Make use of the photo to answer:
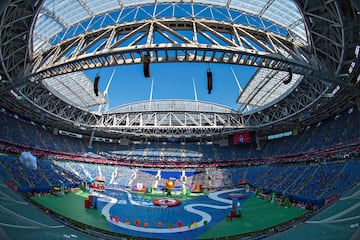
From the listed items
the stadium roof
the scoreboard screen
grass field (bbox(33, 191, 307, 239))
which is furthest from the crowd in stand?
the stadium roof

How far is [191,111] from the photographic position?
44.4 meters

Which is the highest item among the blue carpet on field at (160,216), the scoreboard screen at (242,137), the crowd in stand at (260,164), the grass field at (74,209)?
the scoreboard screen at (242,137)

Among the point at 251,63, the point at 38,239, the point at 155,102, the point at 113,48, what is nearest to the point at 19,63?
the point at 113,48

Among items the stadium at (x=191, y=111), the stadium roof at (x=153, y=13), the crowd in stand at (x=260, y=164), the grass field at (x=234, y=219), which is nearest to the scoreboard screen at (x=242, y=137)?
the stadium at (x=191, y=111)

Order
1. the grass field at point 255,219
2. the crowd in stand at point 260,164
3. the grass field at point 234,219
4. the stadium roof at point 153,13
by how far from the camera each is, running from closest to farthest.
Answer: the grass field at point 255,219 → the grass field at point 234,219 → the stadium roof at point 153,13 → the crowd in stand at point 260,164

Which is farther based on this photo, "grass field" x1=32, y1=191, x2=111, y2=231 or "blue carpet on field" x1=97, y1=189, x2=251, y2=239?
"grass field" x1=32, y1=191, x2=111, y2=231

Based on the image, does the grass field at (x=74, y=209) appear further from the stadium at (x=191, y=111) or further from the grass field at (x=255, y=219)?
the grass field at (x=255, y=219)

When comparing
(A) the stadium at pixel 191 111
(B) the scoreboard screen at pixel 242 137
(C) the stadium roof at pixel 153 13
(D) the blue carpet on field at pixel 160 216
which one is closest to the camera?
(A) the stadium at pixel 191 111

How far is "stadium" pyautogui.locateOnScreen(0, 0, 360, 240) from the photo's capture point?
15570 millimetres

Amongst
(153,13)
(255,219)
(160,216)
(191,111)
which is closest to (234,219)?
(255,219)

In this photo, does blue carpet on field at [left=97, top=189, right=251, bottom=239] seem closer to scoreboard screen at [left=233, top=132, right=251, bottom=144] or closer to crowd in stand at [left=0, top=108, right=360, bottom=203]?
crowd in stand at [left=0, top=108, right=360, bottom=203]

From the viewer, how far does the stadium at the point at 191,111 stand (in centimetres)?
1557

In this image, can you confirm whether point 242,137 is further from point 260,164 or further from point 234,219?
point 234,219

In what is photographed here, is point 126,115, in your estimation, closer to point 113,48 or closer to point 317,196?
point 113,48
